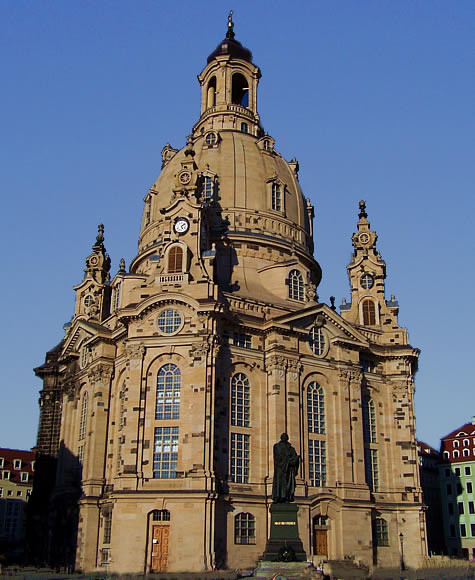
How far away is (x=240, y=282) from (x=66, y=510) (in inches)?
969

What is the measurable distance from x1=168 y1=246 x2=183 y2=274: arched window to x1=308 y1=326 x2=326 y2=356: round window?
12.3 m

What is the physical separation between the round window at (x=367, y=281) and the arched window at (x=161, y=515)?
30.8m

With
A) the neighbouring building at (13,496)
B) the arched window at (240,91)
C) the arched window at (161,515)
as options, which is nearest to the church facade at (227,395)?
the arched window at (161,515)

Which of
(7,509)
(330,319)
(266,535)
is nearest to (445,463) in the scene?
(330,319)

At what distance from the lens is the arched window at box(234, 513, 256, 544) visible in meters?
47.2

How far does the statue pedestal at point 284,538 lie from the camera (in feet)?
104

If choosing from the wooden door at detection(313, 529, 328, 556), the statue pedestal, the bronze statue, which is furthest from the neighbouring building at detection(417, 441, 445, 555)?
the statue pedestal

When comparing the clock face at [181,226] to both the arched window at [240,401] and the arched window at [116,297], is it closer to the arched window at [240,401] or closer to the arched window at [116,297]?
the arched window at [116,297]

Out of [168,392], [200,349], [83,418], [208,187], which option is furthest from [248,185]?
[83,418]

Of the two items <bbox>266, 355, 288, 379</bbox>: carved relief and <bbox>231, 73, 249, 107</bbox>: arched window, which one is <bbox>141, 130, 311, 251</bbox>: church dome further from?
<bbox>266, 355, 288, 379</bbox>: carved relief

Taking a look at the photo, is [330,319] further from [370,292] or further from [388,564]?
[388,564]

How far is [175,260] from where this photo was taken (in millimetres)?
53406

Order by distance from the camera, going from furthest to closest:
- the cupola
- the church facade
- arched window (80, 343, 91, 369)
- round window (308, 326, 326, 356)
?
the cupola < arched window (80, 343, 91, 369) < round window (308, 326, 326, 356) < the church facade

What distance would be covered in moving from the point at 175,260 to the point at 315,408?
54.3 ft
